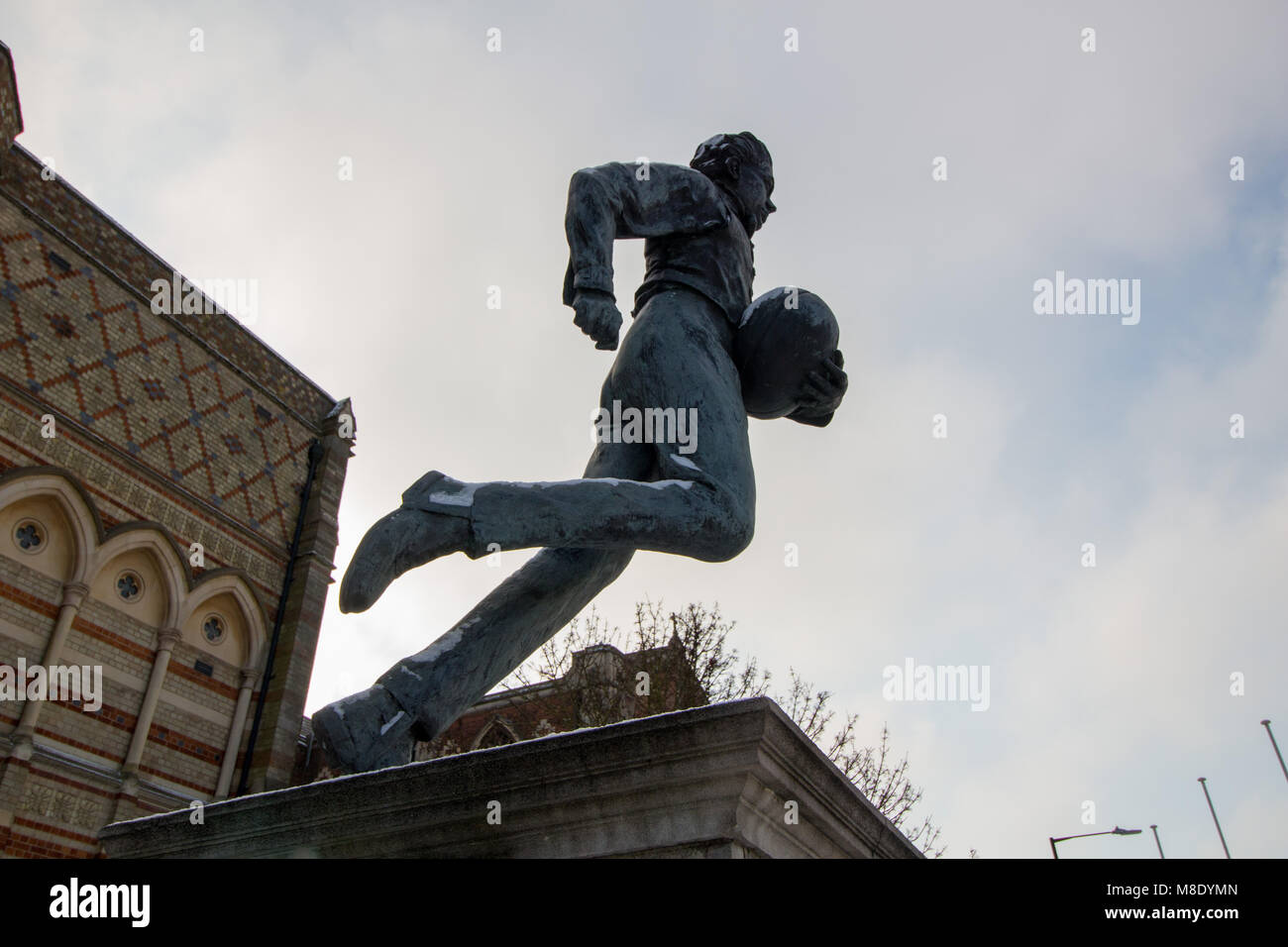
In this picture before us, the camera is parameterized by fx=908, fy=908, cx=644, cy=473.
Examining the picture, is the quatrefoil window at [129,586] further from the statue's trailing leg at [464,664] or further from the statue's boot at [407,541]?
the statue's boot at [407,541]

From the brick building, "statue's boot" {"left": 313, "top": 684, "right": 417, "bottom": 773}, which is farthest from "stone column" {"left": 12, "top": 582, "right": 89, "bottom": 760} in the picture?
"statue's boot" {"left": 313, "top": 684, "right": 417, "bottom": 773}

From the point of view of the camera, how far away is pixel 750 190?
3.37 metres

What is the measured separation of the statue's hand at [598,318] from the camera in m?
2.57

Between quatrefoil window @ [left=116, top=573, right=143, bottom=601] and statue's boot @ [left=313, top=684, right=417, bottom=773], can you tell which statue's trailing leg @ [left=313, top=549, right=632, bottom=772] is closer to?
statue's boot @ [left=313, top=684, right=417, bottom=773]

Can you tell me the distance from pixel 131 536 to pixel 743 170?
49.4 feet

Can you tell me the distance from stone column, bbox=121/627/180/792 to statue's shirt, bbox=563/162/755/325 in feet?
47.9

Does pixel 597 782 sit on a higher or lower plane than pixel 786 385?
lower

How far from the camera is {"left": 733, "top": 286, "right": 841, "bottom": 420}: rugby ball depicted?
2924mm

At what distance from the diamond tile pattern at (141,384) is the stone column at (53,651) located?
8.61 feet

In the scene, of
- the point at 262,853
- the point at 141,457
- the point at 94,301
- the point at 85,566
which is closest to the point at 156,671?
the point at 85,566

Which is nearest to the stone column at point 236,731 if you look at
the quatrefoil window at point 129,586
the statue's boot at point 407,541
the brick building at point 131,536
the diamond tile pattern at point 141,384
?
the brick building at point 131,536
